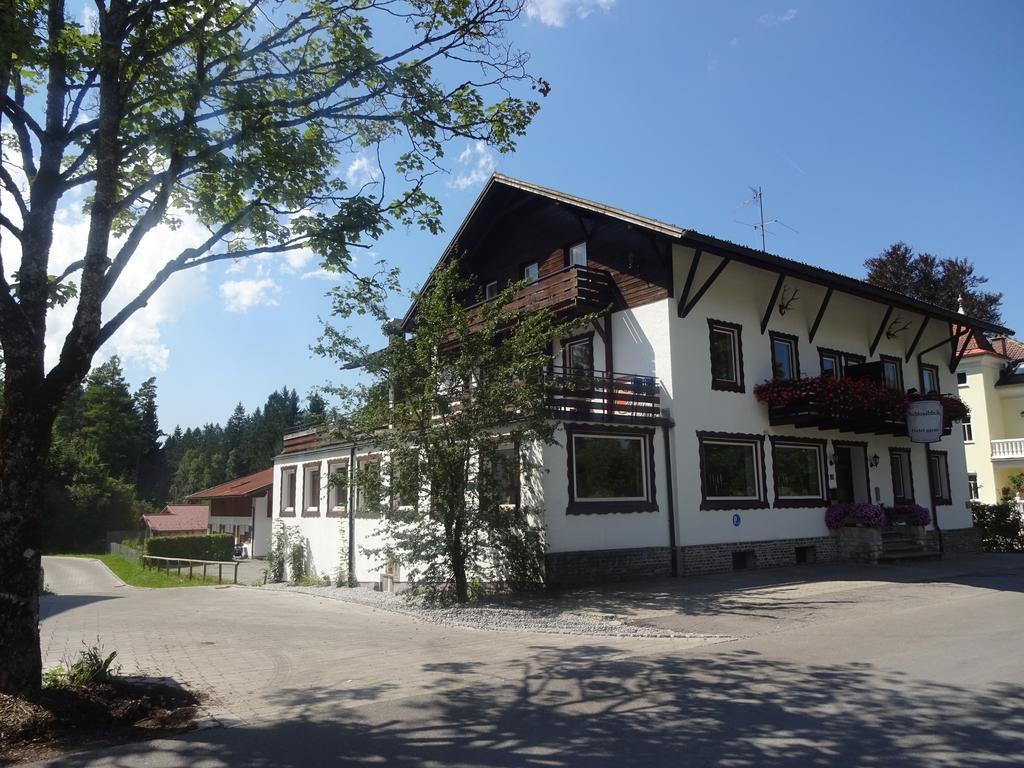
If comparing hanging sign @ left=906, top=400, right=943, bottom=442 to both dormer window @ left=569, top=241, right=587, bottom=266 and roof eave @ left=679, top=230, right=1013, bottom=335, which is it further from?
dormer window @ left=569, top=241, right=587, bottom=266

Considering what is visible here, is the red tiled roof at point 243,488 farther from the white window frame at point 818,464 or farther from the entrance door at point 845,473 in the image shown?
the entrance door at point 845,473

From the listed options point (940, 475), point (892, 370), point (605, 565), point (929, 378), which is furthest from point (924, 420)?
point (605, 565)

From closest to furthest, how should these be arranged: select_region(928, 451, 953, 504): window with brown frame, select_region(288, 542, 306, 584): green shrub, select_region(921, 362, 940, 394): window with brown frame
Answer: select_region(928, 451, 953, 504): window with brown frame < select_region(288, 542, 306, 584): green shrub < select_region(921, 362, 940, 394): window with brown frame

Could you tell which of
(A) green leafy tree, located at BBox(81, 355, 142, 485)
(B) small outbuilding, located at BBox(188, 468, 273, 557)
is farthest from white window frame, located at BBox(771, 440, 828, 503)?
(A) green leafy tree, located at BBox(81, 355, 142, 485)

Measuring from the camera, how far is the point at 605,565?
16.3 metres

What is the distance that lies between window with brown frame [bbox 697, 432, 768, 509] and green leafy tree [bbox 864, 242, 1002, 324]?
2524 cm

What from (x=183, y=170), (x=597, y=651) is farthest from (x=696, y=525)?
(x=183, y=170)

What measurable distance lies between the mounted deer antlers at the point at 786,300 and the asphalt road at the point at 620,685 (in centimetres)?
902

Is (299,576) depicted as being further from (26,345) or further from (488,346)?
(26,345)

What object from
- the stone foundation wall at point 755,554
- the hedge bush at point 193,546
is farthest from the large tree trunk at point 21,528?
the hedge bush at point 193,546

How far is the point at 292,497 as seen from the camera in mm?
27984

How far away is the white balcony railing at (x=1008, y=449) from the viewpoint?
123 ft

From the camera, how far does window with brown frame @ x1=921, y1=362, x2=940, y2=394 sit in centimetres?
2600

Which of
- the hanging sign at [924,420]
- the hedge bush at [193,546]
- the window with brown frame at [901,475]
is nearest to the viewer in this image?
the hanging sign at [924,420]
